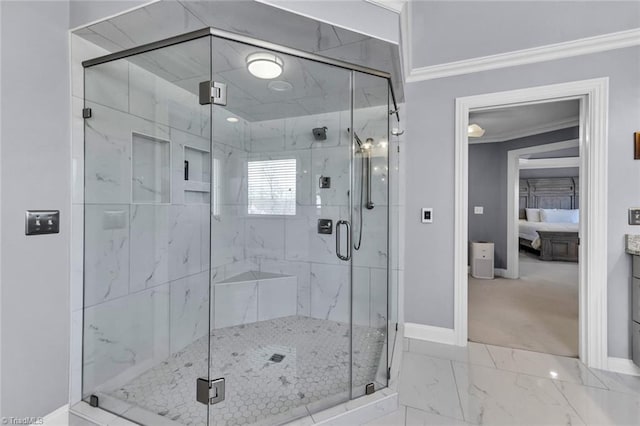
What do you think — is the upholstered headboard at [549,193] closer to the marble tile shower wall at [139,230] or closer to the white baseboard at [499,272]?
the white baseboard at [499,272]

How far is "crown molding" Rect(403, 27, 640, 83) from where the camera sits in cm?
200

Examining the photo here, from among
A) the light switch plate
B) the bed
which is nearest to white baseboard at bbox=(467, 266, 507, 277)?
the bed

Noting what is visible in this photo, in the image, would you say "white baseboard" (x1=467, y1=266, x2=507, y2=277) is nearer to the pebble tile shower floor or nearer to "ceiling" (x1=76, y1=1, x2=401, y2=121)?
the pebble tile shower floor

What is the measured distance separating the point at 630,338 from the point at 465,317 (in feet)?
3.36

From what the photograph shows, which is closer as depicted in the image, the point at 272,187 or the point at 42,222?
the point at 42,222

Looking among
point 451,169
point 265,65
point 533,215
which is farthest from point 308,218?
point 533,215

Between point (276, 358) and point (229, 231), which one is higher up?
point (229, 231)

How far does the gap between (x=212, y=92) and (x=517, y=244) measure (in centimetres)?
513

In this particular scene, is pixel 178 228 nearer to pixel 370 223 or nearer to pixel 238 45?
pixel 238 45

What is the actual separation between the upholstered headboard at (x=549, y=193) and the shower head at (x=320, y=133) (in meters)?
7.94

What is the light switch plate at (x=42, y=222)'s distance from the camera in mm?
1401

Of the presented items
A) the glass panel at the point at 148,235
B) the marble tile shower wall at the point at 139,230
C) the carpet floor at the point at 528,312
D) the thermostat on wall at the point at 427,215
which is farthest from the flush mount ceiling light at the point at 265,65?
the carpet floor at the point at 528,312

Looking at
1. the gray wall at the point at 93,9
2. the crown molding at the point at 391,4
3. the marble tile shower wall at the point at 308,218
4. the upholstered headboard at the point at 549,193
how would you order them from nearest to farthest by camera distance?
the gray wall at the point at 93,9, the crown molding at the point at 391,4, the marble tile shower wall at the point at 308,218, the upholstered headboard at the point at 549,193

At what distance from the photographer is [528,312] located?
→ 10.4ft
